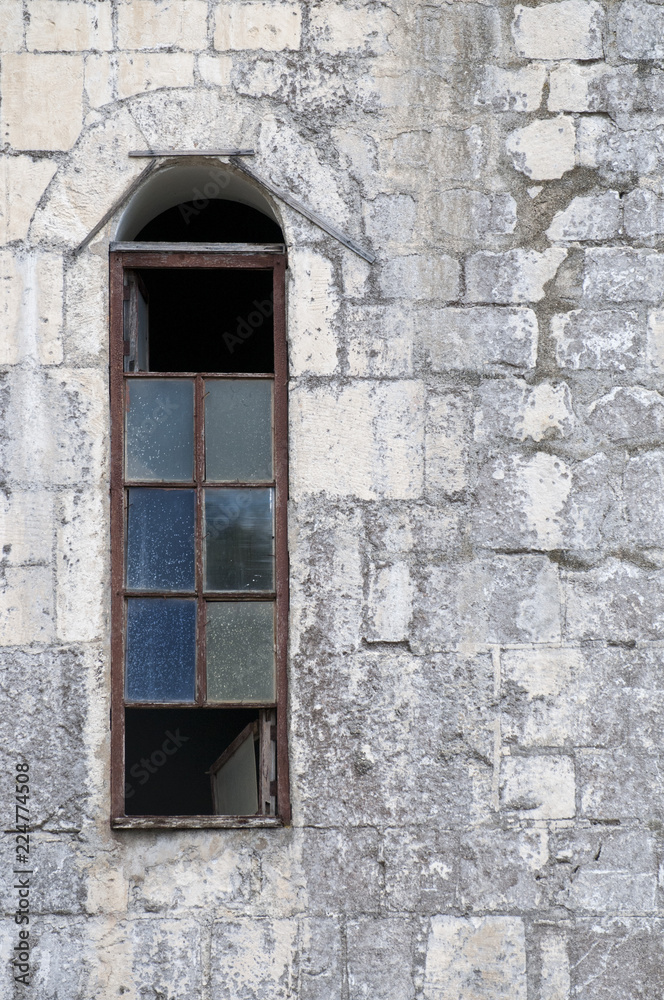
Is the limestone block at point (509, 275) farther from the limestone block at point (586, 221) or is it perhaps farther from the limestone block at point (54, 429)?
the limestone block at point (54, 429)

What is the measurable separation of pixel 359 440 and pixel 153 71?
141 centimetres

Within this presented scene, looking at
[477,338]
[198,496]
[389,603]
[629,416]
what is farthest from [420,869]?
[477,338]

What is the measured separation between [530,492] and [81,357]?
1.53m

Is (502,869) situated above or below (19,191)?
below

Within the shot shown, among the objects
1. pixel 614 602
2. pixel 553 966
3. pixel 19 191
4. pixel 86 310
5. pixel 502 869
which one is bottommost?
pixel 553 966

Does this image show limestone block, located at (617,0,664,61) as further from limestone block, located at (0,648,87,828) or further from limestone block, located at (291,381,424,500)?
limestone block, located at (0,648,87,828)

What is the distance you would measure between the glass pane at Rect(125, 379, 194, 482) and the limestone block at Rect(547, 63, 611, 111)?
62.1 inches

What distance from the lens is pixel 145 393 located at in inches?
131

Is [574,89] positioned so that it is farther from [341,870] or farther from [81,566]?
[341,870]

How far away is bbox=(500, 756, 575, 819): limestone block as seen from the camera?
313 cm

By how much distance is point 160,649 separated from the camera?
3236 mm

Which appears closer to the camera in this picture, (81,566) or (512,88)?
(81,566)

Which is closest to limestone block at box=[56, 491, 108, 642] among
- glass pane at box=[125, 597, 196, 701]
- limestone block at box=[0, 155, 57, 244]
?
glass pane at box=[125, 597, 196, 701]

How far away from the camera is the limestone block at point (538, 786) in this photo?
313 cm
